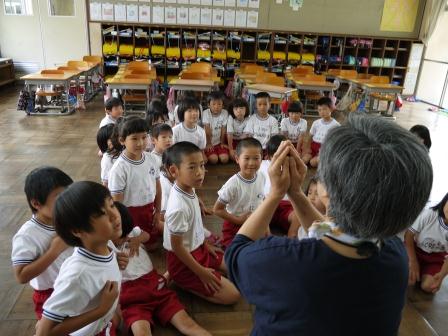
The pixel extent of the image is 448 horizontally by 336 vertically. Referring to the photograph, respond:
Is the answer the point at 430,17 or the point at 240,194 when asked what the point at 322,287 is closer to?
the point at 240,194

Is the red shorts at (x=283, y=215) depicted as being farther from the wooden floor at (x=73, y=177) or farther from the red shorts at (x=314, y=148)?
the red shorts at (x=314, y=148)

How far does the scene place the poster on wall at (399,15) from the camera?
809cm

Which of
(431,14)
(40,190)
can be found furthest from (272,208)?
(431,14)

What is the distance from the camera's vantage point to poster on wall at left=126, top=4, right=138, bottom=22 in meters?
7.49

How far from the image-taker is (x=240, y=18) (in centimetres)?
775

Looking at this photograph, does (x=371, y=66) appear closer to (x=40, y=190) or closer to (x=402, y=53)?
(x=402, y=53)

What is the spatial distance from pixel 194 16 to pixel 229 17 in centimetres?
74

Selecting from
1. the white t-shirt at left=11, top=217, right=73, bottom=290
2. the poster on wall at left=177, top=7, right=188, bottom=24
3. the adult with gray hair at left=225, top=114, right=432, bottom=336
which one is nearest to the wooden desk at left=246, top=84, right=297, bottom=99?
the poster on wall at left=177, top=7, right=188, bottom=24

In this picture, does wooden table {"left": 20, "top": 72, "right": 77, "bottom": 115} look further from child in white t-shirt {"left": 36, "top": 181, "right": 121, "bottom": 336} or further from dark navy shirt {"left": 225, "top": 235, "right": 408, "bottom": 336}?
dark navy shirt {"left": 225, "top": 235, "right": 408, "bottom": 336}

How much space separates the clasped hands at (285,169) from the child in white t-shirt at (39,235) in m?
0.87

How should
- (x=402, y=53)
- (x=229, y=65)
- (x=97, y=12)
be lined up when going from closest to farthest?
(x=97, y=12)
(x=229, y=65)
(x=402, y=53)

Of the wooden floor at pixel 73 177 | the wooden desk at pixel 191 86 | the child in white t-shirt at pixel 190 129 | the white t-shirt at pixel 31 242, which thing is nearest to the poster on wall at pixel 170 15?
the wooden floor at pixel 73 177

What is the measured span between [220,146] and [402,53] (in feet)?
21.9

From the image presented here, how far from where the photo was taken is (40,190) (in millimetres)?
1331
